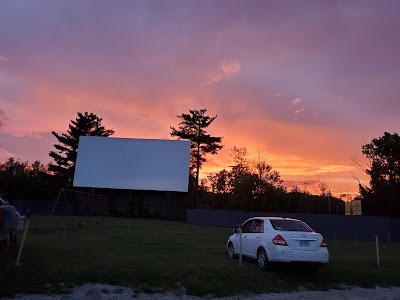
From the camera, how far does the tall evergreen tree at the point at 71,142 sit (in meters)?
66.5

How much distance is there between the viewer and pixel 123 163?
175 ft

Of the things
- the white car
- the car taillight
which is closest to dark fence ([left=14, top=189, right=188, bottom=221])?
the white car

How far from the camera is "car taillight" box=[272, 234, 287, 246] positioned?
10.5 metres

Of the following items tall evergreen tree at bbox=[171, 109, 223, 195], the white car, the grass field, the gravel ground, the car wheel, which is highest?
tall evergreen tree at bbox=[171, 109, 223, 195]

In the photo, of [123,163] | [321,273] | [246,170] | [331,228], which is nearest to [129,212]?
[123,163]

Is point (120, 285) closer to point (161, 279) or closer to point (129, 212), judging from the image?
point (161, 279)

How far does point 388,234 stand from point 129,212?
35143 millimetres

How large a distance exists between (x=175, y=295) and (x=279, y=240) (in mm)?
3589

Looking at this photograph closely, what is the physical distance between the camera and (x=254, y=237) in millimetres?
11961

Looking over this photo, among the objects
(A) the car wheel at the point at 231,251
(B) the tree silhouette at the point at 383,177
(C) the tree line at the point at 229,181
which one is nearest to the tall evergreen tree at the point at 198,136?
(C) the tree line at the point at 229,181

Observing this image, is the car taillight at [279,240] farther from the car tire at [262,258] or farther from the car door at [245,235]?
the car door at [245,235]

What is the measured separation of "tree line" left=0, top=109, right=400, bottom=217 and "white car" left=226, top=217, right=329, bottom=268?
34.1 metres

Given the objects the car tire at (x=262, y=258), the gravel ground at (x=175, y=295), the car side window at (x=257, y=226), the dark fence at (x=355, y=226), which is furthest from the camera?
the dark fence at (x=355, y=226)

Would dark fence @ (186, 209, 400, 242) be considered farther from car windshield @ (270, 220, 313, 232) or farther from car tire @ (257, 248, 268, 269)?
car tire @ (257, 248, 268, 269)
